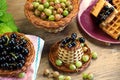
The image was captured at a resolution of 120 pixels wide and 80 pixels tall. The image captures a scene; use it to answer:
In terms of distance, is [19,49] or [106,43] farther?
[106,43]

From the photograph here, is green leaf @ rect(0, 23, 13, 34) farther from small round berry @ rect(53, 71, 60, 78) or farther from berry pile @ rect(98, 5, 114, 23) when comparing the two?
berry pile @ rect(98, 5, 114, 23)

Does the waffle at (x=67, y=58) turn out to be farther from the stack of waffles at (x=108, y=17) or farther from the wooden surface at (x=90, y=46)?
the stack of waffles at (x=108, y=17)

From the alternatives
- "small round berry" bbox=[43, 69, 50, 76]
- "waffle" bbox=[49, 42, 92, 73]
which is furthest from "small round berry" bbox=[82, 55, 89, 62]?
"small round berry" bbox=[43, 69, 50, 76]

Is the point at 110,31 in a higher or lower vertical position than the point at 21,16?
lower

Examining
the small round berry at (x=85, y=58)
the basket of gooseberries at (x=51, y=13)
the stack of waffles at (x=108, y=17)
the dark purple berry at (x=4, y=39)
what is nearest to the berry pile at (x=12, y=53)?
the dark purple berry at (x=4, y=39)

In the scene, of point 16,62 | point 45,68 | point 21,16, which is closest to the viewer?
point 16,62

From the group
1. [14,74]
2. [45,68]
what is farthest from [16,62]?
[45,68]

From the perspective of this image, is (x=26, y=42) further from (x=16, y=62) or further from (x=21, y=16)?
(x=21, y=16)
